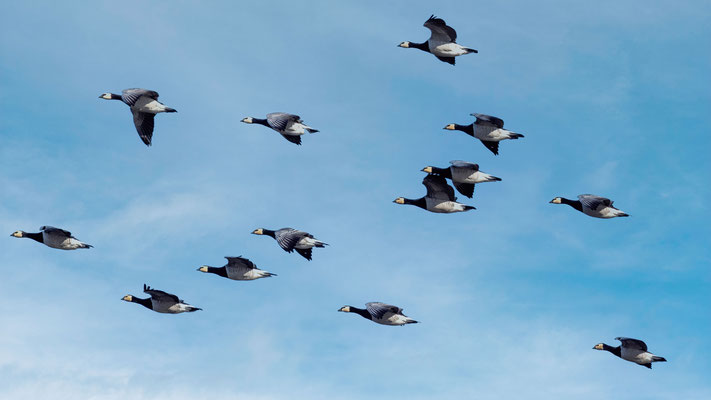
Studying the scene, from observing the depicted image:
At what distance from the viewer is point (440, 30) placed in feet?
271

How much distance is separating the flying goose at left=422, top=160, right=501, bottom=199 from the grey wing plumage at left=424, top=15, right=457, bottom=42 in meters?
8.01

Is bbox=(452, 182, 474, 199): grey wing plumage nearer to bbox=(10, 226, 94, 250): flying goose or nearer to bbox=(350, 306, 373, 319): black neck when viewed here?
bbox=(350, 306, 373, 319): black neck

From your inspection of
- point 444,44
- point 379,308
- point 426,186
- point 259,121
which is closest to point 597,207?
point 426,186

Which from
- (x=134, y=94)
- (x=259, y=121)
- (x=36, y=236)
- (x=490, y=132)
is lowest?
(x=36, y=236)

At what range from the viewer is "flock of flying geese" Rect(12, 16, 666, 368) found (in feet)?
270

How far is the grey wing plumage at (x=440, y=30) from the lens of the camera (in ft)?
268

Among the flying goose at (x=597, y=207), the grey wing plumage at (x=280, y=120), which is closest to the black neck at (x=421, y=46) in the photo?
the grey wing plumage at (x=280, y=120)

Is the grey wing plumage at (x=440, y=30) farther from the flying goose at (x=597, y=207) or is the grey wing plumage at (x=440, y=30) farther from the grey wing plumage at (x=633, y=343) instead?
the grey wing plumage at (x=633, y=343)

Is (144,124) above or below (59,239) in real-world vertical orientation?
above

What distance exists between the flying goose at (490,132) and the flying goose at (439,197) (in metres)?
4.09

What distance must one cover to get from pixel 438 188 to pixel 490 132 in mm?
5919

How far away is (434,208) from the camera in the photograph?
8806cm

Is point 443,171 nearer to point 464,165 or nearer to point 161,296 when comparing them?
point 464,165

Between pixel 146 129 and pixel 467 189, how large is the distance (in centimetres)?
2157
